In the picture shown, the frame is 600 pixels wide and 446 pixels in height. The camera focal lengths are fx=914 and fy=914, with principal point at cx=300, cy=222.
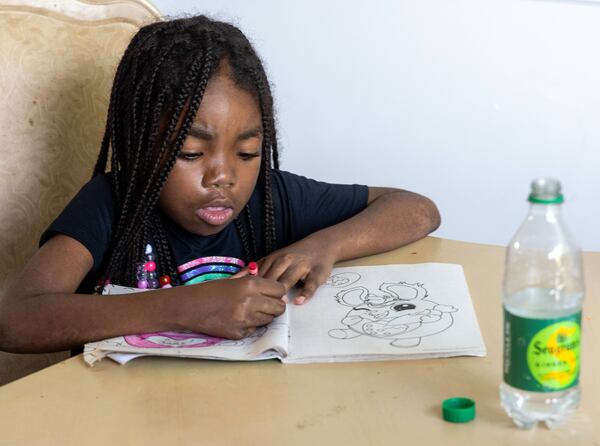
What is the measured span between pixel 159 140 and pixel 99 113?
0.35 metres

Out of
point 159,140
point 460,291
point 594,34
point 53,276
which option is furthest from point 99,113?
point 594,34

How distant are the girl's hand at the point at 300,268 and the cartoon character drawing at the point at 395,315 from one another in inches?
1.6

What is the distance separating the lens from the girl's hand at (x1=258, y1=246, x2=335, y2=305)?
3.78ft

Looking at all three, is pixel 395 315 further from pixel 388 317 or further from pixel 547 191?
pixel 547 191

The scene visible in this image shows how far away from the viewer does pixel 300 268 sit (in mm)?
1172

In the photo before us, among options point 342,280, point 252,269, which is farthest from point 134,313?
point 342,280

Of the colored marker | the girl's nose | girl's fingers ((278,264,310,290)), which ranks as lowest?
girl's fingers ((278,264,310,290))

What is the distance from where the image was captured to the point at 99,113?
1568mm

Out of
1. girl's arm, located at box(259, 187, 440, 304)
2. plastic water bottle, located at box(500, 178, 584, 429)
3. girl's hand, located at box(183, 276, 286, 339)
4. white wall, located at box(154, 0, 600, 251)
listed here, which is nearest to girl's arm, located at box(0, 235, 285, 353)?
girl's hand, located at box(183, 276, 286, 339)

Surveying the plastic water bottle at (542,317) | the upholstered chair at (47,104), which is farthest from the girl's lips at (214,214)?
the plastic water bottle at (542,317)

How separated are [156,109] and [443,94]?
3.18 feet

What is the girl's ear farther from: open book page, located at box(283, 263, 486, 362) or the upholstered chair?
the upholstered chair

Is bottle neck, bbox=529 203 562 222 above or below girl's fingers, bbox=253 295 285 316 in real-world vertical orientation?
above

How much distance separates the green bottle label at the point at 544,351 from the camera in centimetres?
74
